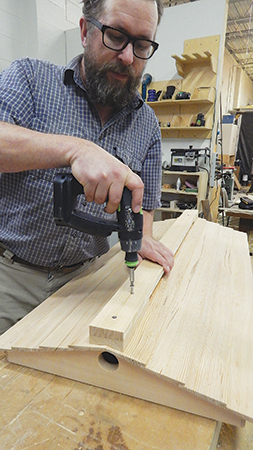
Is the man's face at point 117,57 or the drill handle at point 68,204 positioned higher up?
the man's face at point 117,57

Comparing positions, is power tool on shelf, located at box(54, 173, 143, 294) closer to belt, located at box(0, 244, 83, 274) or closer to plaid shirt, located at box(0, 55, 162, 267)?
plaid shirt, located at box(0, 55, 162, 267)

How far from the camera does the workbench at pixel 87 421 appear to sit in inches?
24.3

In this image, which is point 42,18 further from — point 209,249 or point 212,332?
point 212,332

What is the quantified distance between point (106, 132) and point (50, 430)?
1.07 meters

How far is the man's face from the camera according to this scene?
1.03 metres

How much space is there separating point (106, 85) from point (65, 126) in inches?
9.3

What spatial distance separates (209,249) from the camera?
1.56 meters

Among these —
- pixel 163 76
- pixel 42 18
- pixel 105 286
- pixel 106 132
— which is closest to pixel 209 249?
pixel 105 286

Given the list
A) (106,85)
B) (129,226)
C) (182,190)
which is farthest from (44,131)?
(182,190)

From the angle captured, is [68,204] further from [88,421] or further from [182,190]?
[182,190]

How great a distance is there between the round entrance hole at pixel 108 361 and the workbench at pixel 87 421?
0.21ft

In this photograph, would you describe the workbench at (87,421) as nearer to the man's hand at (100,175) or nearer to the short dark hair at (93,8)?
the man's hand at (100,175)

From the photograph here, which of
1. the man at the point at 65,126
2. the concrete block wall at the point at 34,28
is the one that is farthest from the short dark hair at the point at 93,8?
the concrete block wall at the point at 34,28

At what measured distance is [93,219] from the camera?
0.87 m
